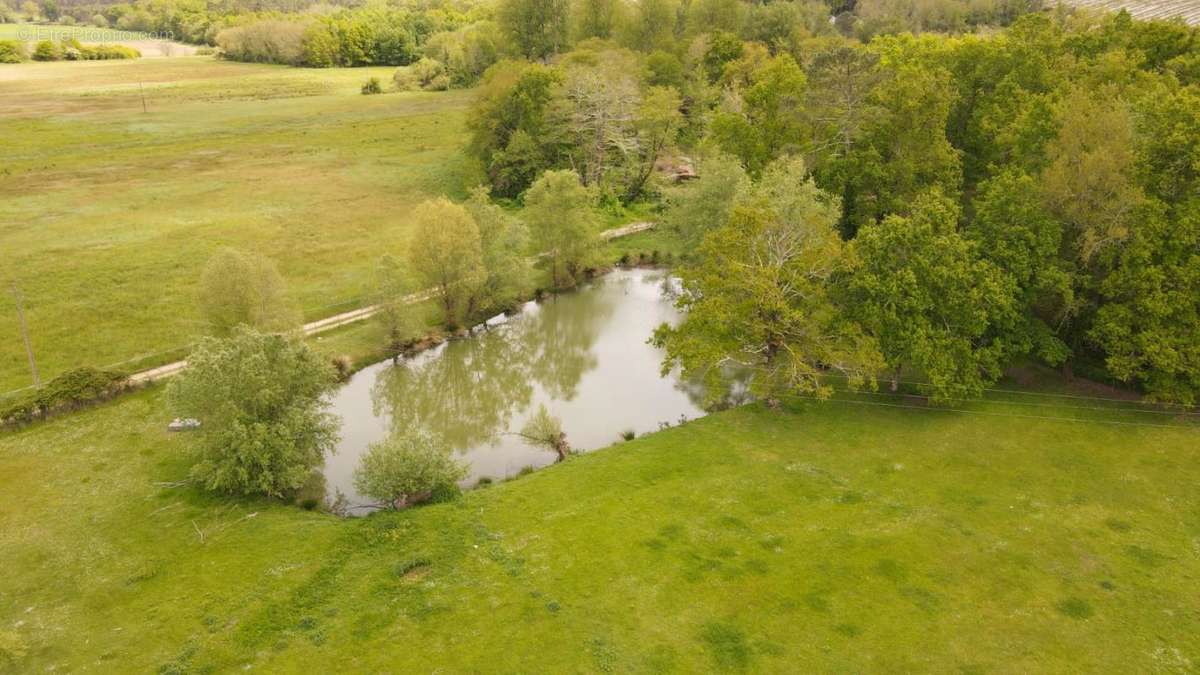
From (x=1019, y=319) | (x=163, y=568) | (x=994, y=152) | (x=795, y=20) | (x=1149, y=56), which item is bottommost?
(x=163, y=568)

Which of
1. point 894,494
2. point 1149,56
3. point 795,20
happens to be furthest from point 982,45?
point 795,20

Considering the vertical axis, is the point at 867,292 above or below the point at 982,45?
below

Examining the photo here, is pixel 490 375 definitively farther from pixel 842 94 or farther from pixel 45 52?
pixel 45 52

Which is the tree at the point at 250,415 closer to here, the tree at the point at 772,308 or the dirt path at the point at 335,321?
the dirt path at the point at 335,321

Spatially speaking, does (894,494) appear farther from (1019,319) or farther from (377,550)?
(377,550)

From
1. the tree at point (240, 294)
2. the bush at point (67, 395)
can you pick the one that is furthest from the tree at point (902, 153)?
the bush at point (67, 395)

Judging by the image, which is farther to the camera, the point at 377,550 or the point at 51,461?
the point at 51,461

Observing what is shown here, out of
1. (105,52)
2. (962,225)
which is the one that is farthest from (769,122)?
(105,52)

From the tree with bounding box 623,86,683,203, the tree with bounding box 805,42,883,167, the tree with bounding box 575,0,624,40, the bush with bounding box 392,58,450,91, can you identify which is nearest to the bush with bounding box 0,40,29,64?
the bush with bounding box 392,58,450,91
